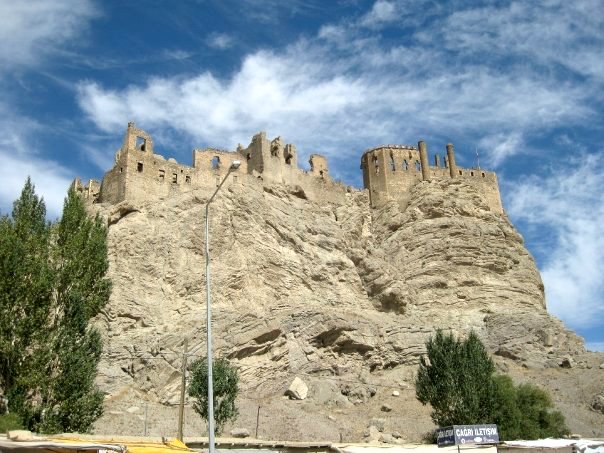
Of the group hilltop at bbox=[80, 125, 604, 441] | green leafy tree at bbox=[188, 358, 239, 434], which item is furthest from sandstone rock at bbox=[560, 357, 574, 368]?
green leafy tree at bbox=[188, 358, 239, 434]

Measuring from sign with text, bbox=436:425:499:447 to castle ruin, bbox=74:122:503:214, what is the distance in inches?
1286

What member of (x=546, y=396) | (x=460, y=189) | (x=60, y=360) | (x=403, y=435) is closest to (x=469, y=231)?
(x=460, y=189)

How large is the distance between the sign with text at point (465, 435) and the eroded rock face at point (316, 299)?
1798 cm

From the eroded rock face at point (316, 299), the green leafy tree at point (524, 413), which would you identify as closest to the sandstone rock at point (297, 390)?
the eroded rock face at point (316, 299)

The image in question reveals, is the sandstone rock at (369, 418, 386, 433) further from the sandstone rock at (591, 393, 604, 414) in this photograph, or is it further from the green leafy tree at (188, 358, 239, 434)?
the sandstone rock at (591, 393, 604, 414)

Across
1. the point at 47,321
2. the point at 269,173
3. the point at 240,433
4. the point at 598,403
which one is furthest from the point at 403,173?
the point at 47,321

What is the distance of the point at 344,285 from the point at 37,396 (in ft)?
98.9

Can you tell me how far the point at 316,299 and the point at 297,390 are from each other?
9.15 m

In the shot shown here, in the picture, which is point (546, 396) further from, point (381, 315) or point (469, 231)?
point (469, 231)

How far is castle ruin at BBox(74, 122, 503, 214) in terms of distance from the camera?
48.4 meters

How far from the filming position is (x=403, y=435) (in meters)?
40.8

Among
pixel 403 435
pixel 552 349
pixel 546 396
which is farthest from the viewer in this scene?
pixel 552 349

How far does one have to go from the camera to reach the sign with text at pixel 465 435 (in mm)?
19797

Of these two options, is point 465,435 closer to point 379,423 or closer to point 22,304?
point 22,304
